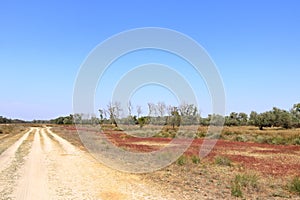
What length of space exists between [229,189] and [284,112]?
80293 millimetres

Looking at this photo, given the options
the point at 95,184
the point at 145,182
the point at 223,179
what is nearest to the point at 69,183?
the point at 95,184

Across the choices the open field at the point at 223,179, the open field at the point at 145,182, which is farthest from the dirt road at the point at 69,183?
the open field at the point at 223,179

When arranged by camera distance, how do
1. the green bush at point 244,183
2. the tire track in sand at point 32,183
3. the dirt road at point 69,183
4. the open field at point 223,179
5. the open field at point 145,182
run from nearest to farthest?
the tire track in sand at point 32,183, the dirt road at point 69,183, the open field at point 145,182, the open field at point 223,179, the green bush at point 244,183

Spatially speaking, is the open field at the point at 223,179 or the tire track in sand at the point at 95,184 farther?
the open field at the point at 223,179

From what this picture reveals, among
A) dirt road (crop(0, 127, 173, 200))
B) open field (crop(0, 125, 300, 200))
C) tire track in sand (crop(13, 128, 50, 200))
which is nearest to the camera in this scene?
tire track in sand (crop(13, 128, 50, 200))

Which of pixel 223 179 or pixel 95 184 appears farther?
pixel 223 179

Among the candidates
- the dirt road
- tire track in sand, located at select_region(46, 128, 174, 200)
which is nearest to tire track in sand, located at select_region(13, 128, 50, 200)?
the dirt road

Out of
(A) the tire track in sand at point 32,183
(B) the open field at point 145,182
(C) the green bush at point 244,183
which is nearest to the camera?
(A) the tire track in sand at point 32,183

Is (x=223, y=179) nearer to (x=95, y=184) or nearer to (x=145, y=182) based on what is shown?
(x=145, y=182)

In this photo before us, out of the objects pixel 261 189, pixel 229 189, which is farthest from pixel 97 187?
pixel 261 189

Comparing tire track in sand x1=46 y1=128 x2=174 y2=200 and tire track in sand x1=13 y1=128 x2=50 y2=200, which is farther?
tire track in sand x1=46 y1=128 x2=174 y2=200

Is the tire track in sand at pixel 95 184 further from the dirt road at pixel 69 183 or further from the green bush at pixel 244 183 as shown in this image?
the green bush at pixel 244 183

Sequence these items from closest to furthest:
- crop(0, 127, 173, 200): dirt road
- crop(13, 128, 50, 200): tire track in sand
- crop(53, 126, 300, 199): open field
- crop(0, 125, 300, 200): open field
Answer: crop(13, 128, 50, 200): tire track in sand → crop(0, 127, 173, 200): dirt road → crop(0, 125, 300, 200): open field → crop(53, 126, 300, 199): open field

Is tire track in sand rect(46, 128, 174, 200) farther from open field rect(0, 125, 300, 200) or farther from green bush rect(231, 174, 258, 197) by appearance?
green bush rect(231, 174, 258, 197)
